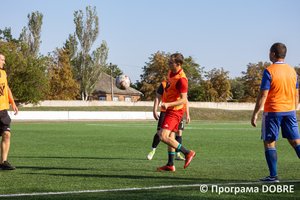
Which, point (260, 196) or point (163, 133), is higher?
point (163, 133)

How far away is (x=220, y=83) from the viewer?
2726 inches

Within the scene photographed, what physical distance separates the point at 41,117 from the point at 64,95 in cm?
2878

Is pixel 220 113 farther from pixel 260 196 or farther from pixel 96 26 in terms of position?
pixel 260 196

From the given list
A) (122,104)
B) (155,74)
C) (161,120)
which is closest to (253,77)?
(155,74)

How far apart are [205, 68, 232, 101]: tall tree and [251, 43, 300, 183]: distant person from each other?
64.4 metres

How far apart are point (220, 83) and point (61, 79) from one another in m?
30.8

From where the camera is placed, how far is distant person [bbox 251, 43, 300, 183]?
532cm

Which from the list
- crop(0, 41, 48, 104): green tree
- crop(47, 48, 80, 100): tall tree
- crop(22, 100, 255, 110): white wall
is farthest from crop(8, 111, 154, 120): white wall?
crop(47, 48, 80, 100): tall tree

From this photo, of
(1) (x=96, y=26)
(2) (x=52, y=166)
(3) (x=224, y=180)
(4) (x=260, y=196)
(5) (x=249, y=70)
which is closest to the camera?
(4) (x=260, y=196)

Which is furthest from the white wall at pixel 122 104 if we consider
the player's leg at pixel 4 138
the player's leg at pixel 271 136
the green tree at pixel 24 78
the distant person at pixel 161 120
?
the player's leg at pixel 271 136

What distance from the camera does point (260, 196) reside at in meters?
4.59

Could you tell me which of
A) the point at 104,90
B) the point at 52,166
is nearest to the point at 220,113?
the point at 104,90

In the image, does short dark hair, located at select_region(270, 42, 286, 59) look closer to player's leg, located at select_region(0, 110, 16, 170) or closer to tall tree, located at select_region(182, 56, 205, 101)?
player's leg, located at select_region(0, 110, 16, 170)

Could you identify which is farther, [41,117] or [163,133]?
[41,117]
